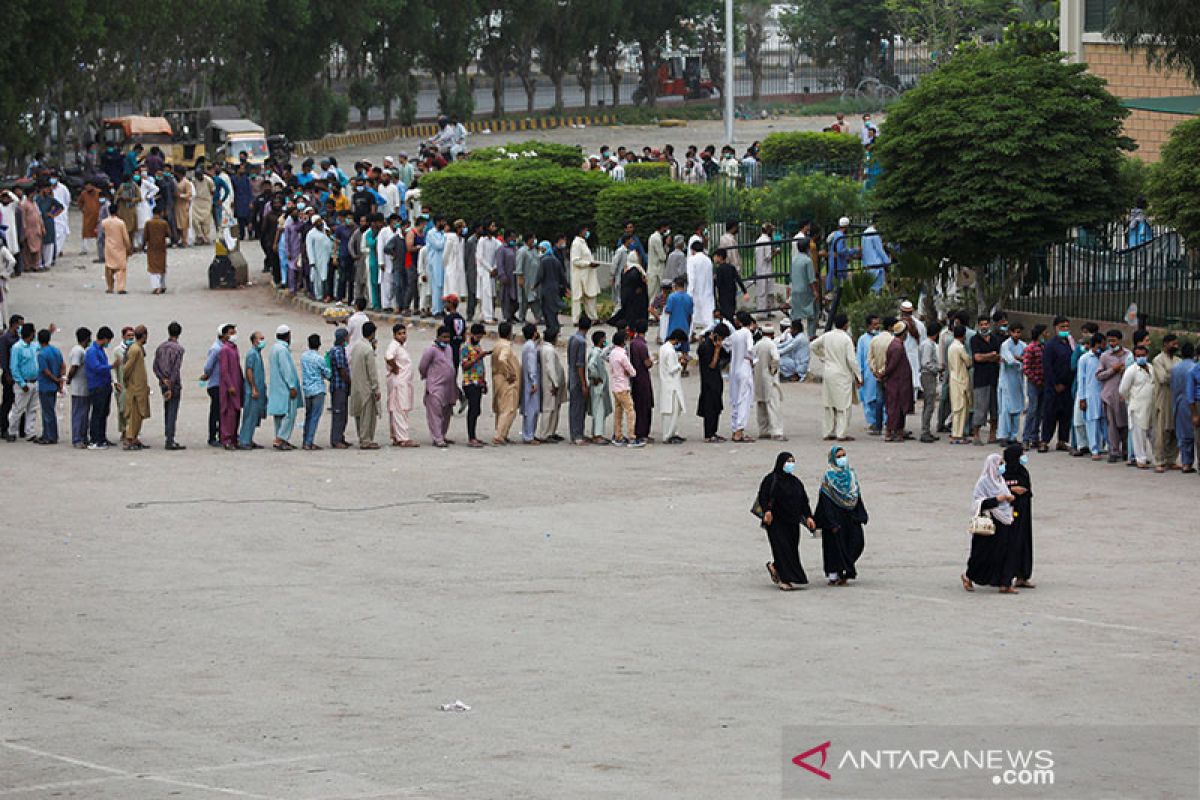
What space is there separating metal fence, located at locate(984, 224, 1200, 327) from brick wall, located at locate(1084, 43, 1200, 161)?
981 centimetres

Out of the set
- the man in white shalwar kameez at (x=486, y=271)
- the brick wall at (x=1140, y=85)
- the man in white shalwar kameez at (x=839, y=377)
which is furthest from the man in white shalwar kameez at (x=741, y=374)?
the brick wall at (x=1140, y=85)

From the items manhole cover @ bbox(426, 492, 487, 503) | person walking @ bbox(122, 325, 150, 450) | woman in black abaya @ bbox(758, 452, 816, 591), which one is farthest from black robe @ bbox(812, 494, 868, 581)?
person walking @ bbox(122, 325, 150, 450)

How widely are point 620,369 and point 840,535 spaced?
630cm

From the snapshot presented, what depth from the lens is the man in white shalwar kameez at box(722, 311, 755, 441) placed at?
21.0m

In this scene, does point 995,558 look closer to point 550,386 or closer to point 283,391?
point 550,386

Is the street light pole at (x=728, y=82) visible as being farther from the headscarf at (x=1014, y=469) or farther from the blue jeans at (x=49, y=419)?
the headscarf at (x=1014, y=469)

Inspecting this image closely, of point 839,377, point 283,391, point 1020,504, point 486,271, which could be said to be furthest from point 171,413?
point 1020,504

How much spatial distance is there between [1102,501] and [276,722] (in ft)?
29.2

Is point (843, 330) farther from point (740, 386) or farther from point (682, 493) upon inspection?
point (682, 493)

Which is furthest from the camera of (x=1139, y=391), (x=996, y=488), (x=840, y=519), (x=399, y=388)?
(x=399, y=388)

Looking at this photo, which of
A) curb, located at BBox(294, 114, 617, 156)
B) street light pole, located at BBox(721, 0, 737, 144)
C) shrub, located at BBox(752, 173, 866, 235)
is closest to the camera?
shrub, located at BBox(752, 173, 866, 235)

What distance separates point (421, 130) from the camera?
2643 inches

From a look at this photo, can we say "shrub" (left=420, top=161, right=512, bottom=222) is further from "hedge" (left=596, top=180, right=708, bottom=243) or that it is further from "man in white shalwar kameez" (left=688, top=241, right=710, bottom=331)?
"man in white shalwar kameez" (left=688, top=241, right=710, bottom=331)

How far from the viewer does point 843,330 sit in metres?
21.4
